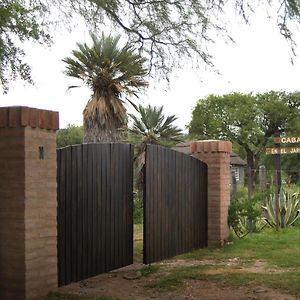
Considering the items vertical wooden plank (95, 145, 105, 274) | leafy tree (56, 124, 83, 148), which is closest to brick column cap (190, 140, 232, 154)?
vertical wooden plank (95, 145, 105, 274)

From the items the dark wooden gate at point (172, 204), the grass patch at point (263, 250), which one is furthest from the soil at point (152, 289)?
the dark wooden gate at point (172, 204)

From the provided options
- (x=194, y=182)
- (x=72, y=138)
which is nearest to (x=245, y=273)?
(x=194, y=182)

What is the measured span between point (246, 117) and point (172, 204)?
36.6m

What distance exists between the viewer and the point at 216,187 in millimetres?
10164

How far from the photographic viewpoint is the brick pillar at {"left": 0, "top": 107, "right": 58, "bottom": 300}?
A: 5.77m

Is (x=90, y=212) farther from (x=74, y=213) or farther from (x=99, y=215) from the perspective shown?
(x=74, y=213)

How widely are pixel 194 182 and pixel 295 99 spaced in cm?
3772

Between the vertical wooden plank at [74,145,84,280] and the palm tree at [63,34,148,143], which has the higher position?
the palm tree at [63,34,148,143]

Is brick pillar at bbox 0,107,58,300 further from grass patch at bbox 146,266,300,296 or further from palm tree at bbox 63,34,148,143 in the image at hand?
palm tree at bbox 63,34,148,143

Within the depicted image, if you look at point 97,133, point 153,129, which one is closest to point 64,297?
point 97,133

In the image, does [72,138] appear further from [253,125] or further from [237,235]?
[237,235]

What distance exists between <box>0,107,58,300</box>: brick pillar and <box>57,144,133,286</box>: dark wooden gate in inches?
28.3

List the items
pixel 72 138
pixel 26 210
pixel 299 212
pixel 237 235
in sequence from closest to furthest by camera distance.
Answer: pixel 26 210
pixel 237 235
pixel 299 212
pixel 72 138

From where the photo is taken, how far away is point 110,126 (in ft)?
63.0
